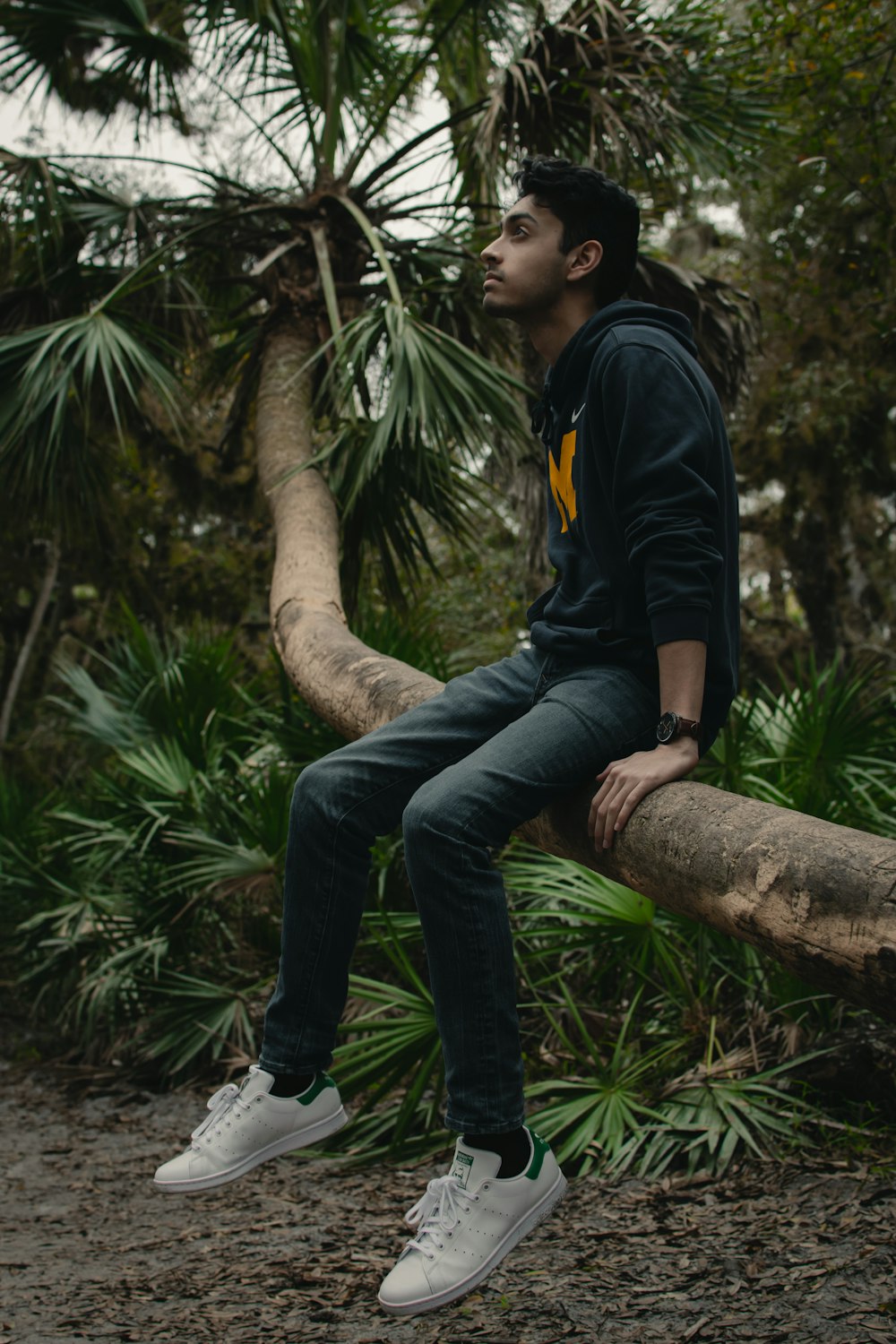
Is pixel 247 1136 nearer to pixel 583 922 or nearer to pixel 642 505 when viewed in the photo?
pixel 642 505

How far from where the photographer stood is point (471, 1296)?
3162 millimetres

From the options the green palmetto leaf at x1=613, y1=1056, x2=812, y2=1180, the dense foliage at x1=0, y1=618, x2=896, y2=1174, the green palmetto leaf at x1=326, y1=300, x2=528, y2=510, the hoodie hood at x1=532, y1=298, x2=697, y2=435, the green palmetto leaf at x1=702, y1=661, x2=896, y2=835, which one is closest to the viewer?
the hoodie hood at x1=532, y1=298, x2=697, y2=435

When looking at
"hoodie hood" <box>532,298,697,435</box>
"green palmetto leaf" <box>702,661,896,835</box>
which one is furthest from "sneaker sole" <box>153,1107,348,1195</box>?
"green palmetto leaf" <box>702,661,896,835</box>

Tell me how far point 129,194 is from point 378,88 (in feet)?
6.33

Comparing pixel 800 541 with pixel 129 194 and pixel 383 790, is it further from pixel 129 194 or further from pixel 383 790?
pixel 383 790

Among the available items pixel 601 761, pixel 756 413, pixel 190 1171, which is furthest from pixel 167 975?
pixel 756 413

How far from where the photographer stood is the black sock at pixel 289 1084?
2.13 meters

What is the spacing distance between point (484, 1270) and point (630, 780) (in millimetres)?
874

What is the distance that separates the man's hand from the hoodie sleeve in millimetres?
218

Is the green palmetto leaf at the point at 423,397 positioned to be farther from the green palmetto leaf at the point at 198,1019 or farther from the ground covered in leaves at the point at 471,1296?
the ground covered in leaves at the point at 471,1296

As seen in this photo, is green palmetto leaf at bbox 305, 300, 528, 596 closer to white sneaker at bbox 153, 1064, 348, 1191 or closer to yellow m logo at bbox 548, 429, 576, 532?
yellow m logo at bbox 548, 429, 576, 532

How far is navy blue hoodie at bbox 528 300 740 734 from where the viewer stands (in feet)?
6.44

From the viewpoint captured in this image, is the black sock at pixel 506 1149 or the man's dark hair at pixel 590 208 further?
the man's dark hair at pixel 590 208

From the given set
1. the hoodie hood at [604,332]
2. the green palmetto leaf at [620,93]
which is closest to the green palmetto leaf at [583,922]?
the hoodie hood at [604,332]
